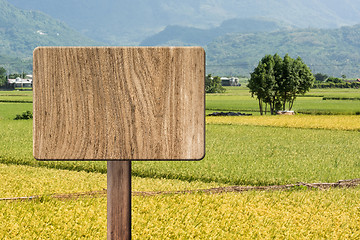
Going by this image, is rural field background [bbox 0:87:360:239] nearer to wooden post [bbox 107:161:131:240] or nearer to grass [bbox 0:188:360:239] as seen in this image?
grass [bbox 0:188:360:239]

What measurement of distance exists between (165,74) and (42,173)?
10631mm

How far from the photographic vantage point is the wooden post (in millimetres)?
3127

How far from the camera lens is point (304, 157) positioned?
16281 mm

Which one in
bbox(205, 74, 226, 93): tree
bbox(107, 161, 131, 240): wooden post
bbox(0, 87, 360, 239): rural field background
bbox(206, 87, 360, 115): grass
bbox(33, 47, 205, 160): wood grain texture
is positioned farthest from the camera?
bbox(205, 74, 226, 93): tree

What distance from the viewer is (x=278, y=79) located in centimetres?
4731

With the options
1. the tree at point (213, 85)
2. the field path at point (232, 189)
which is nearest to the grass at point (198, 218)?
the field path at point (232, 189)

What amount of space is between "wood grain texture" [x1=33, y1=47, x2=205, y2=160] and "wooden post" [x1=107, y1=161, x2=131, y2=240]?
239 millimetres

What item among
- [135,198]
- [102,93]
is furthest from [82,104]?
[135,198]

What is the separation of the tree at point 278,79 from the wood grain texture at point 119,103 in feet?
143

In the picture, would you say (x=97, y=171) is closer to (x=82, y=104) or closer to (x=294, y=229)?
(x=294, y=229)

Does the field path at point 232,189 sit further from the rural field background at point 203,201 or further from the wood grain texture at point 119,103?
the wood grain texture at point 119,103

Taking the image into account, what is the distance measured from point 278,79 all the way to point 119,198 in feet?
150

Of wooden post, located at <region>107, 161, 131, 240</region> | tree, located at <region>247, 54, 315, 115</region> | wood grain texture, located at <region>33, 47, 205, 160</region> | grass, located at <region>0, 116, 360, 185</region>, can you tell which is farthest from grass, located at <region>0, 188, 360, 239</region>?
tree, located at <region>247, 54, 315, 115</region>

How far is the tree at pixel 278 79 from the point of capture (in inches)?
1815
